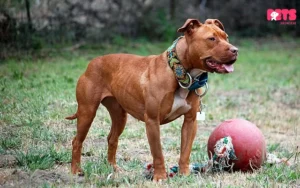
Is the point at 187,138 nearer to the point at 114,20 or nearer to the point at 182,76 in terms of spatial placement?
the point at 182,76

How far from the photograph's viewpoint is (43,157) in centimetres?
637

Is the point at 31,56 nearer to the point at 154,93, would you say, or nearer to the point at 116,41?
the point at 116,41

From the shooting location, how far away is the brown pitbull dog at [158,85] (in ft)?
18.9

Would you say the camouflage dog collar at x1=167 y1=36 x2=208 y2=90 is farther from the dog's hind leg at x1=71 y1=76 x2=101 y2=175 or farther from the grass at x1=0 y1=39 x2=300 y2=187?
the dog's hind leg at x1=71 y1=76 x2=101 y2=175

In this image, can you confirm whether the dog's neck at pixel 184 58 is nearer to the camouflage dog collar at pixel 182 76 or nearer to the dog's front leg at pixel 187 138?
the camouflage dog collar at pixel 182 76

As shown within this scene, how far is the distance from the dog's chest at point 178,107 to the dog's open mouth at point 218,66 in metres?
0.44

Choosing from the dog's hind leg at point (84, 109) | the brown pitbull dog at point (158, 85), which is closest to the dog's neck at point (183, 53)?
the brown pitbull dog at point (158, 85)

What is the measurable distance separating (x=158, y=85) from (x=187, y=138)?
660 millimetres

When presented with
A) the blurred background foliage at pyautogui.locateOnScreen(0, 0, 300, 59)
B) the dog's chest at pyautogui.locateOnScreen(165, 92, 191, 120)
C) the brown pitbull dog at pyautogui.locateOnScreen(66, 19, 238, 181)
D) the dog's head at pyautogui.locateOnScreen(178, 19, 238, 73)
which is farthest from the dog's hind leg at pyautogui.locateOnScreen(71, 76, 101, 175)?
the blurred background foliage at pyautogui.locateOnScreen(0, 0, 300, 59)

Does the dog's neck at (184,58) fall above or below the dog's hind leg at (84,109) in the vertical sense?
above

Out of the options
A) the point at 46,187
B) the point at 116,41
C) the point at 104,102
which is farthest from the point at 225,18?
the point at 46,187

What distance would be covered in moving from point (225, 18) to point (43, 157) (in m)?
16.3

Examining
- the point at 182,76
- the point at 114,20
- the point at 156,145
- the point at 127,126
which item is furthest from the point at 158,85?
the point at 114,20

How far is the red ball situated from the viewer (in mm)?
6230
